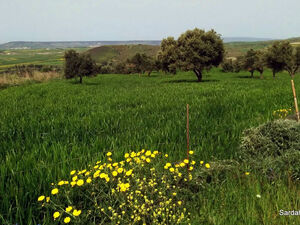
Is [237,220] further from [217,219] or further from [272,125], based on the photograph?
[272,125]

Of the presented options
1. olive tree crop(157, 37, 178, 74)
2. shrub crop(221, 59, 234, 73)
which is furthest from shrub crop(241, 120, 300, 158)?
shrub crop(221, 59, 234, 73)

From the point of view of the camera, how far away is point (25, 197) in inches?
105

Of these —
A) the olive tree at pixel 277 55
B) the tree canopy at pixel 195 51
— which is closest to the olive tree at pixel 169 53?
the tree canopy at pixel 195 51

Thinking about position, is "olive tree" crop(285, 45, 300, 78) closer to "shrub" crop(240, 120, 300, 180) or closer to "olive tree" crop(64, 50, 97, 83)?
"olive tree" crop(64, 50, 97, 83)

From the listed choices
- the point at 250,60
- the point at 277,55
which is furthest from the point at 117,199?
the point at 250,60

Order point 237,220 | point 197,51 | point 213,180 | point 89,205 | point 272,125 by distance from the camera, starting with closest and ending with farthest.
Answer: point 237,220
point 89,205
point 213,180
point 272,125
point 197,51

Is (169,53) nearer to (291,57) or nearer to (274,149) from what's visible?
(291,57)

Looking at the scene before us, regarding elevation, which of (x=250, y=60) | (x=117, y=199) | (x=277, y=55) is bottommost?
(x=117, y=199)

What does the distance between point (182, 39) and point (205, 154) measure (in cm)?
2894

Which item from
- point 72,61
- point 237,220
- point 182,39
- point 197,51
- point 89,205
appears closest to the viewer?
point 237,220

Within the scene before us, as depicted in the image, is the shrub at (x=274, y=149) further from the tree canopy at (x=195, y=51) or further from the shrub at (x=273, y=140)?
the tree canopy at (x=195, y=51)

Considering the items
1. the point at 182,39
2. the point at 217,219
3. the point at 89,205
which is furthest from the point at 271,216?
the point at 182,39

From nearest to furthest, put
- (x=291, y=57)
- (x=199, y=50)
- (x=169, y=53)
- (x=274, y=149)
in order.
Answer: (x=274, y=149) < (x=199, y=50) < (x=169, y=53) < (x=291, y=57)

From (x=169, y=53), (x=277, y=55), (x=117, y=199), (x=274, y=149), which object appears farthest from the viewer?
(x=277, y=55)
